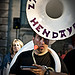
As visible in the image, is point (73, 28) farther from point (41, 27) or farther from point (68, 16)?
point (41, 27)

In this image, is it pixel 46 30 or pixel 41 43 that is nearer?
pixel 46 30

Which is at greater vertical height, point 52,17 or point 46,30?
point 52,17

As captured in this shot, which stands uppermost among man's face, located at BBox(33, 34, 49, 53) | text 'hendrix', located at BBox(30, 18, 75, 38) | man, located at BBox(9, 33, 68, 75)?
text 'hendrix', located at BBox(30, 18, 75, 38)

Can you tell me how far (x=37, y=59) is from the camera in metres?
3.12

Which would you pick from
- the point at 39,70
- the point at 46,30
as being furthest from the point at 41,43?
the point at 39,70

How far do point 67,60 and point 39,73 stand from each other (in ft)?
1.69

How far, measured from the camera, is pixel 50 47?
3273mm

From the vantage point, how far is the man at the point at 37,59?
308 centimetres

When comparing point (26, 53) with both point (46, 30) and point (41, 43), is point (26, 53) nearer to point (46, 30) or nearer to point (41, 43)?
point (41, 43)

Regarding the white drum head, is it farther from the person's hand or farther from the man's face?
the person's hand

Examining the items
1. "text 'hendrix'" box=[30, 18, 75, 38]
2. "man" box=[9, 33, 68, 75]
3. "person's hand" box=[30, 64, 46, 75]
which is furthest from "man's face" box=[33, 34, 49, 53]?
"person's hand" box=[30, 64, 46, 75]

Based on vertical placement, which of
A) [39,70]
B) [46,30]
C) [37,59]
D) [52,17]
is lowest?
[39,70]

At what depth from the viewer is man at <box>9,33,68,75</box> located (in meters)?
3.08

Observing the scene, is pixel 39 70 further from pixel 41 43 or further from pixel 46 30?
pixel 46 30
